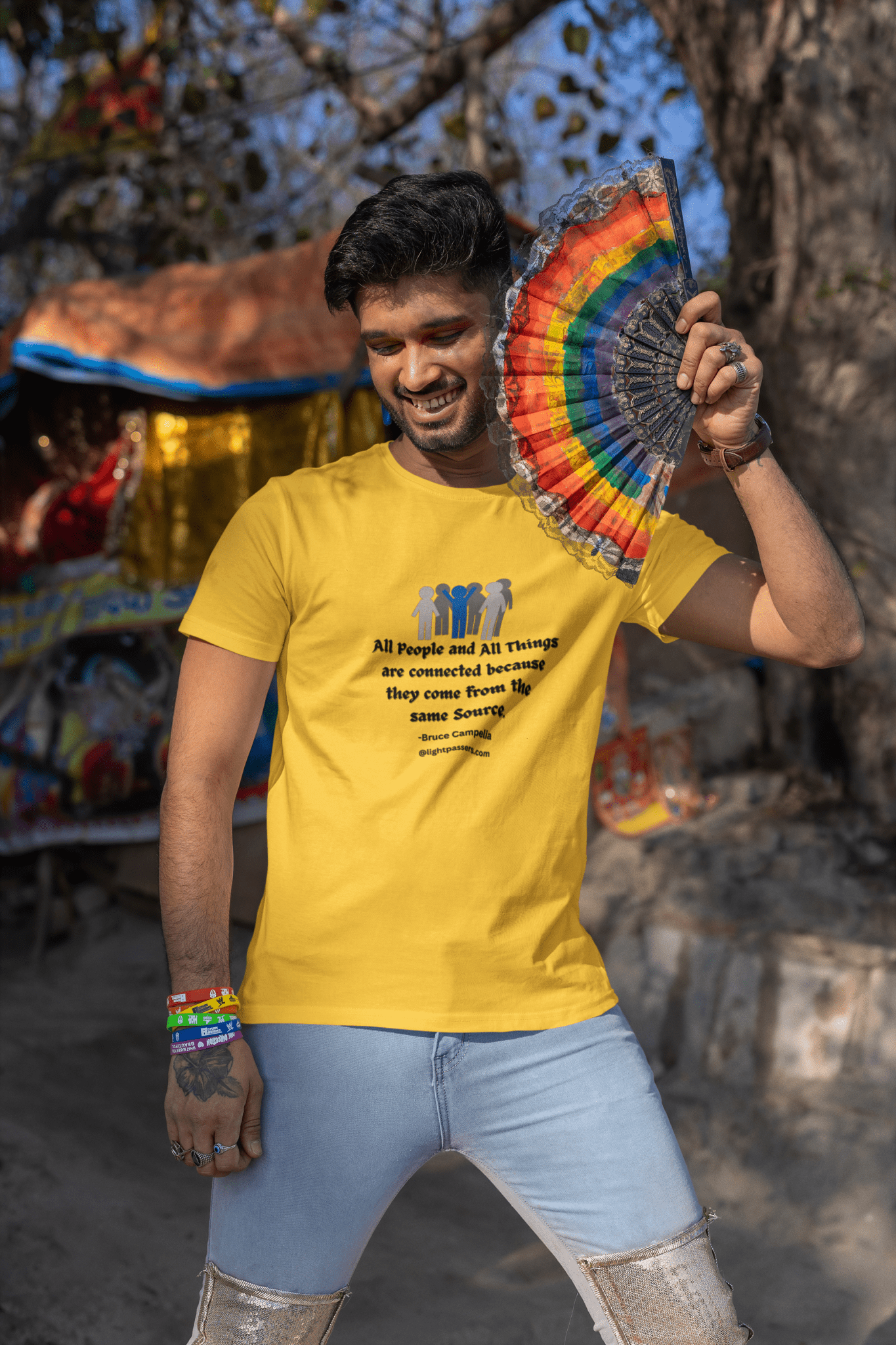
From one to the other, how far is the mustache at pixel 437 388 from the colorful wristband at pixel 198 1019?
0.89m

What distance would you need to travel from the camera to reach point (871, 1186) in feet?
9.53

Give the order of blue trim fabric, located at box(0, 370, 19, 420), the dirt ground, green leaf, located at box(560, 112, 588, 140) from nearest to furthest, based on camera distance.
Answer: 1. the dirt ground
2. blue trim fabric, located at box(0, 370, 19, 420)
3. green leaf, located at box(560, 112, 588, 140)

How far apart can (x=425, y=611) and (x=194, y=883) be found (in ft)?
1.62

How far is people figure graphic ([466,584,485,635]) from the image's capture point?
59.2 inches

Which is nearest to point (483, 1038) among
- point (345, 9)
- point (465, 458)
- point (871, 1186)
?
point (465, 458)

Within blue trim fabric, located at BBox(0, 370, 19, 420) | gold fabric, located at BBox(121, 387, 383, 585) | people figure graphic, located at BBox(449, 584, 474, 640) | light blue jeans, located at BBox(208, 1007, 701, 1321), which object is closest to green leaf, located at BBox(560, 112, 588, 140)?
gold fabric, located at BBox(121, 387, 383, 585)

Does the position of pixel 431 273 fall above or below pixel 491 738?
above

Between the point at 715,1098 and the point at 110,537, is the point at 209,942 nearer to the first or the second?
the point at 715,1098

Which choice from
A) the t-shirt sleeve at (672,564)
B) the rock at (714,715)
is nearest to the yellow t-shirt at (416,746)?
the t-shirt sleeve at (672,564)

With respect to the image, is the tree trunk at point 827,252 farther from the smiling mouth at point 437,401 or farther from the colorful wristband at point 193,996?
the colorful wristband at point 193,996

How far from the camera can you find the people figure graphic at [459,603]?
1.50m

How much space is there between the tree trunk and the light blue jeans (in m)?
3.07

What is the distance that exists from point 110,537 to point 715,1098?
3530mm

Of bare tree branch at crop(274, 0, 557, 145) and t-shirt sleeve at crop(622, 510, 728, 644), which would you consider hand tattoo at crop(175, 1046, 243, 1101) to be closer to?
t-shirt sleeve at crop(622, 510, 728, 644)
